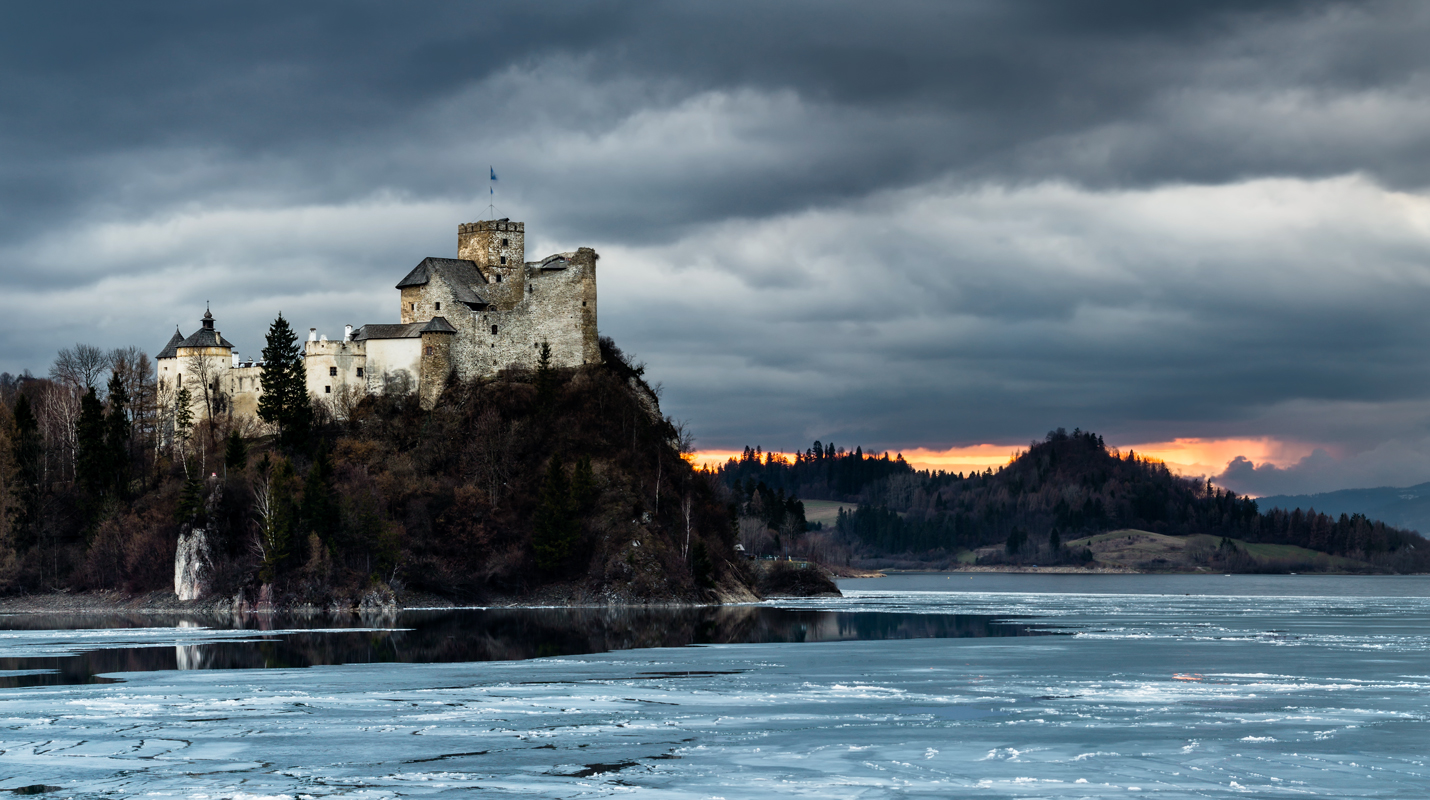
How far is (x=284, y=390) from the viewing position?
98.8m

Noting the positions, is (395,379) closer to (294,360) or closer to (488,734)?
(294,360)

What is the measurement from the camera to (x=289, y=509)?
86250 millimetres

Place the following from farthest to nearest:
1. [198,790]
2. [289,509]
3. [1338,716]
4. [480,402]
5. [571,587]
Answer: [480,402]
[571,587]
[289,509]
[1338,716]
[198,790]

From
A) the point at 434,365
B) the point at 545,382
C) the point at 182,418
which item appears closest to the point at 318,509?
the point at 434,365

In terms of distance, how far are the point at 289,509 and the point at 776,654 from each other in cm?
4963

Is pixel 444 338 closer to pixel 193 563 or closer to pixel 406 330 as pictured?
pixel 406 330

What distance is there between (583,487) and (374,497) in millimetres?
14521

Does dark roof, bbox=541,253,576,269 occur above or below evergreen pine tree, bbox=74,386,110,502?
above

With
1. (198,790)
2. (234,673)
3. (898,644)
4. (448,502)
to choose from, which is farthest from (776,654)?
(448,502)

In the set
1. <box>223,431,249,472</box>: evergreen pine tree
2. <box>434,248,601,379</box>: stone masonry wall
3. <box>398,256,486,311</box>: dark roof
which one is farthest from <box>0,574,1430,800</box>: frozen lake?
<box>398,256,486,311</box>: dark roof

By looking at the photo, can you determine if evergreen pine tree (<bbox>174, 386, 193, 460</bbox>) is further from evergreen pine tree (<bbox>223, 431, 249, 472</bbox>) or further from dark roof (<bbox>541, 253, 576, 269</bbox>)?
dark roof (<bbox>541, 253, 576, 269</bbox>)

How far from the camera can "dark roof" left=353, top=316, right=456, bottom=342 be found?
339ft

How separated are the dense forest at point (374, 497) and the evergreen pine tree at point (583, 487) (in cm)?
15

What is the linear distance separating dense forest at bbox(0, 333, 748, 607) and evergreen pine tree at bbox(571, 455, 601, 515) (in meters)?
0.15
